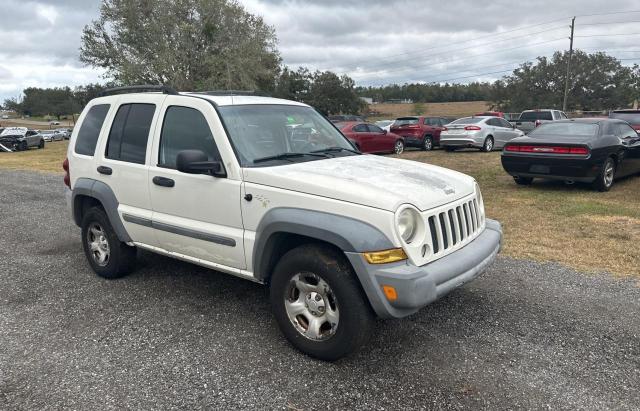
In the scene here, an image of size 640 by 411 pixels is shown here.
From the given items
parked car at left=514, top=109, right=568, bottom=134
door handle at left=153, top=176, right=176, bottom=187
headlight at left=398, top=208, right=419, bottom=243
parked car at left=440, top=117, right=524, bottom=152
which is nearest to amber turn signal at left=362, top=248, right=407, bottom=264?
headlight at left=398, top=208, right=419, bottom=243

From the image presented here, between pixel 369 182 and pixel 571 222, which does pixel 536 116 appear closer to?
pixel 571 222

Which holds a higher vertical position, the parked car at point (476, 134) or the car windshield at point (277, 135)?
the car windshield at point (277, 135)

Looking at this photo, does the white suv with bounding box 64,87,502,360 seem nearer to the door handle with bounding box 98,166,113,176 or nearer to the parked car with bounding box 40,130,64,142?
the door handle with bounding box 98,166,113,176

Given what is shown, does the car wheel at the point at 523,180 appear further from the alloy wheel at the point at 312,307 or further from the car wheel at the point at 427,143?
the car wheel at the point at 427,143

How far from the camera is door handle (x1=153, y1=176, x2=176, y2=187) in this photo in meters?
4.14

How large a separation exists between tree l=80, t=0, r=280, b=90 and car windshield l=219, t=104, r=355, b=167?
28.0 m

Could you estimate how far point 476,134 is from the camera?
60.4 feet

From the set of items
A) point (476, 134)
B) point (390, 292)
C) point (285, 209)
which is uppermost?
point (285, 209)

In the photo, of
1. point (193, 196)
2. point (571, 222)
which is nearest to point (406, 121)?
point (571, 222)

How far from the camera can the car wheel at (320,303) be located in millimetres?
3166

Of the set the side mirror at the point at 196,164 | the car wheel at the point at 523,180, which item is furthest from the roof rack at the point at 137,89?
the car wheel at the point at 523,180

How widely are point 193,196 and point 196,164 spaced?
0.48 meters

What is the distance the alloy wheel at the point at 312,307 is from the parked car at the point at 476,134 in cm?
1639

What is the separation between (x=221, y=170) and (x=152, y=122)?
44.2 inches
